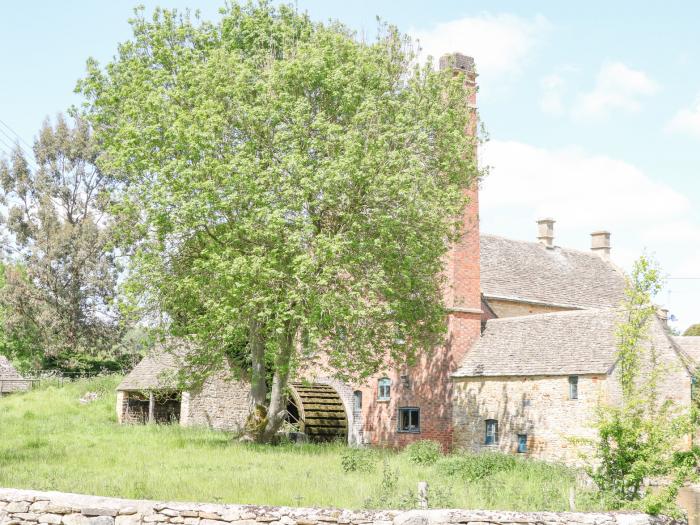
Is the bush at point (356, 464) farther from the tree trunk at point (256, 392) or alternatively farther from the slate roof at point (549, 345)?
the slate roof at point (549, 345)

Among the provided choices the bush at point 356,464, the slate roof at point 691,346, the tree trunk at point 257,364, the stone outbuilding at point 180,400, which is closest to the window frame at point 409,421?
the tree trunk at point 257,364

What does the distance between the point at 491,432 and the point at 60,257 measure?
1274 inches

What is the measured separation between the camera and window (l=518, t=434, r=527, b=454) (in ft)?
95.2

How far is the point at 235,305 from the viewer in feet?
81.6

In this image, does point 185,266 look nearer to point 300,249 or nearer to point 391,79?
point 300,249

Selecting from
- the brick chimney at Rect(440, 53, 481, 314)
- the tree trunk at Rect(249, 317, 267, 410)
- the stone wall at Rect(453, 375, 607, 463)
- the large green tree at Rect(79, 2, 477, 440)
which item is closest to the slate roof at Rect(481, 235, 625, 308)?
the brick chimney at Rect(440, 53, 481, 314)

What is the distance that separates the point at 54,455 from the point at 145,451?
8.97ft

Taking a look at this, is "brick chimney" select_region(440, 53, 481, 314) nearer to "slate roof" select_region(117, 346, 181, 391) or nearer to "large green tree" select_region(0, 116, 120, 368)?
"slate roof" select_region(117, 346, 181, 391)

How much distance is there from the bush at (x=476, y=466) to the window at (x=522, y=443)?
5151mm

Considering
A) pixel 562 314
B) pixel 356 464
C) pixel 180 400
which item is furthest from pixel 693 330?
pixel 356 464

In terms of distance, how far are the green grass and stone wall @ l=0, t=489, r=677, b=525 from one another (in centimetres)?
138

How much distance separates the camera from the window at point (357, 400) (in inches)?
1409

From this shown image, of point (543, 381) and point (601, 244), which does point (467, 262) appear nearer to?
point (543, 381)

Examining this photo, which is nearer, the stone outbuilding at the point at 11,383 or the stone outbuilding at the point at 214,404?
the stone outbuilding at the point at 214,404
